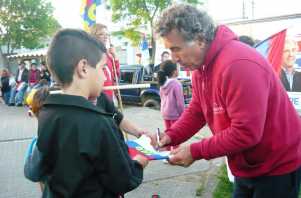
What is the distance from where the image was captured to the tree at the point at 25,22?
3023 cm

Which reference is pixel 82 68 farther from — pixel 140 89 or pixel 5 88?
pixel 5 88

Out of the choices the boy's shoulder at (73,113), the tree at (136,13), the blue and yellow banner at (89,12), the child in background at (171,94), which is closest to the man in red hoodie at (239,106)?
the boy's shoulder at (73,113)

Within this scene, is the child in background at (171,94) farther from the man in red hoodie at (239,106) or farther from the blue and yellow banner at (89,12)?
the man in red hoodie at (239,106)

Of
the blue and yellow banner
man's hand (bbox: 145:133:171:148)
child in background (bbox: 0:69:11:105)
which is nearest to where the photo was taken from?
man's hand (bbox: 145:133:171:148)

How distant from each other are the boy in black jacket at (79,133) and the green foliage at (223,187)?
2.83 metres

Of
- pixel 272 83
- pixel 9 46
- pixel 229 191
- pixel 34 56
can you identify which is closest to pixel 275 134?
pixel 272 83

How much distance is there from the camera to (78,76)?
1896mm

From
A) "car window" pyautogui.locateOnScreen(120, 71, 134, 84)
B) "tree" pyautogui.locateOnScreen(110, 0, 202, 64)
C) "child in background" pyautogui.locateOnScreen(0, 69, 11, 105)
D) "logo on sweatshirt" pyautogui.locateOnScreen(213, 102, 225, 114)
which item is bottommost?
"child in background" pyautogui.locateOnScreen(0, 69, 11, 105)

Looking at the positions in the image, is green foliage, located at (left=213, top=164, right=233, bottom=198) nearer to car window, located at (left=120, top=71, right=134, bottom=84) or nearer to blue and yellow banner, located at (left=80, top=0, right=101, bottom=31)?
blue and yellow banner, located at (left=80, top=0, right=101, bottom=31)

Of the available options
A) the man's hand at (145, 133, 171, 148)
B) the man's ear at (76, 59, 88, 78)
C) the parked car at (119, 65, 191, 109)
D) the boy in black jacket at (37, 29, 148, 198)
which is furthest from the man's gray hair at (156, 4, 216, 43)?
the parked car at (119, 65, 191, 109)

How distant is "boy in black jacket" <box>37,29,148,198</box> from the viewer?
1.82 metres

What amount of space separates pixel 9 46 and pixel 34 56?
10847 mm

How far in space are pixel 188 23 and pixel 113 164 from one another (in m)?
0.85

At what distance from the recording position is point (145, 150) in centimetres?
250
